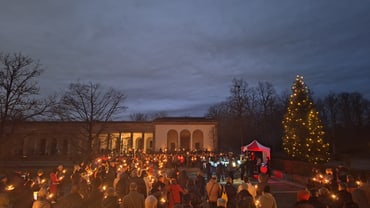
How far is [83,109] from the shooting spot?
26672 mm

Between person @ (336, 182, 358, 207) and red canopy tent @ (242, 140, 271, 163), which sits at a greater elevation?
red canopy tent @ (242, 140, 271, 163)

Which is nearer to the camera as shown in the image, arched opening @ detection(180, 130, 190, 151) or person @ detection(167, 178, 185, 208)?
person @ detection(167, 178, 185, 208)

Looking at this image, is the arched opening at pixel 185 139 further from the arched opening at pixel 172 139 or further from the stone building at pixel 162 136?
the arched opening at pixel 172 139

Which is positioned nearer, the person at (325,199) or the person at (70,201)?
the person at (70,201)

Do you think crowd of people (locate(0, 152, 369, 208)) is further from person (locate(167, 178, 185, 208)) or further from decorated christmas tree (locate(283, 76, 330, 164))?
decorated christmas tree (locate(283, 76, 330, 164))

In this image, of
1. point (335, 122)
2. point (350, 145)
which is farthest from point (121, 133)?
point (335, 122)

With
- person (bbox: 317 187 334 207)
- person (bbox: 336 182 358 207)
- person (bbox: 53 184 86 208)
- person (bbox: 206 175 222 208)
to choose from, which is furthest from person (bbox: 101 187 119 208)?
person (bbox: 336 182 358 207)

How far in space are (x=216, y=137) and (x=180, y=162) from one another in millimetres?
26148

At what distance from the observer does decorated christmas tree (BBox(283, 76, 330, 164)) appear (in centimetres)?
2323

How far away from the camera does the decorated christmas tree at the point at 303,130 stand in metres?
23.2

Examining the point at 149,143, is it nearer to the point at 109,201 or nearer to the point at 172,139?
the point at 172,139

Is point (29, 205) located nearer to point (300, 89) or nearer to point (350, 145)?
point (300, 89)

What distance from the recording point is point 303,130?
24.0 metres

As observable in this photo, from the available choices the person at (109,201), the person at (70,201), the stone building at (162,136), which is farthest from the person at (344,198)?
the stone building at (162,136)
